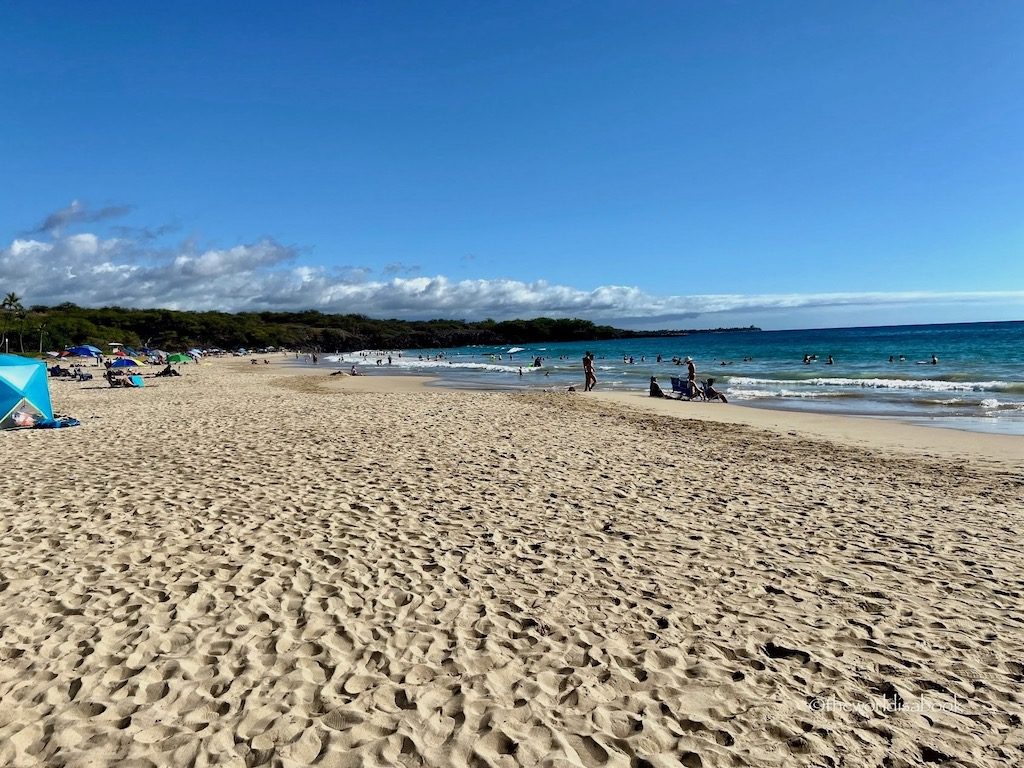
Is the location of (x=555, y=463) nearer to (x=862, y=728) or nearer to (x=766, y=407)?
(x=862, y=728)

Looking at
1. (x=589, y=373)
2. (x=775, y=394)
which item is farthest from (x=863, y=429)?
(x=589, y=373)

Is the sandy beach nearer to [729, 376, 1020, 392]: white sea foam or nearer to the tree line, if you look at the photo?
[729, 376, 1020, 392]: white sea foam

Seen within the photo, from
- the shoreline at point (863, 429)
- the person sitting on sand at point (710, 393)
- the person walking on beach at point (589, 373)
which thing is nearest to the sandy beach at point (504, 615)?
the shoreline at point (863, 429)

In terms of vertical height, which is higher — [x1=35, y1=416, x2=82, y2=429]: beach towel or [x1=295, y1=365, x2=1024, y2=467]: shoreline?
[x1=35, y1=416, x2=82, y2=429]: beach towel

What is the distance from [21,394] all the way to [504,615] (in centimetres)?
1467

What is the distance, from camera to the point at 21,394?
13672 mm

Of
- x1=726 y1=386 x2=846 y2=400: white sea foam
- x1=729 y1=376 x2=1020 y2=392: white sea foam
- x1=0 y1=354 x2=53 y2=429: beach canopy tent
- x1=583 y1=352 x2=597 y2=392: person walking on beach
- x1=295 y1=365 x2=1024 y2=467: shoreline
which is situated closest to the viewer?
x1=295 y1=365 x2=1024 y2=467: shoreline

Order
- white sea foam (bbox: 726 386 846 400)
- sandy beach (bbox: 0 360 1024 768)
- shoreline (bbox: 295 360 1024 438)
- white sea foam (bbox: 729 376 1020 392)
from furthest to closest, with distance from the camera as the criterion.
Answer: white sea foam (bbox: 729 376 1020 392)
white sea foam (bbox: 726 386 846 400)
shoreline (bbox: 295 360 1024 438)
sandy beach (bbox: 0 360 1024 768)

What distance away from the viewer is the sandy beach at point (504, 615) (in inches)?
125

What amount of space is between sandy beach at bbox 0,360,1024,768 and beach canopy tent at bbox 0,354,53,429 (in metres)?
5.13

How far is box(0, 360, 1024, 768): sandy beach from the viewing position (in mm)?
3166

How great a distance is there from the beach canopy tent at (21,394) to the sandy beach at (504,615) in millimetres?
5129

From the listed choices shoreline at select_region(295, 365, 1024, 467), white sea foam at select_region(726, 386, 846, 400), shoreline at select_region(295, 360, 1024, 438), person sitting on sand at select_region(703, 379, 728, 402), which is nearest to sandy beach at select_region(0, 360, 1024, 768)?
shoreline at select_region(295, 365, 1024, 467)

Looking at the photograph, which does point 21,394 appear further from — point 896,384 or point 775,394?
point 896,384
